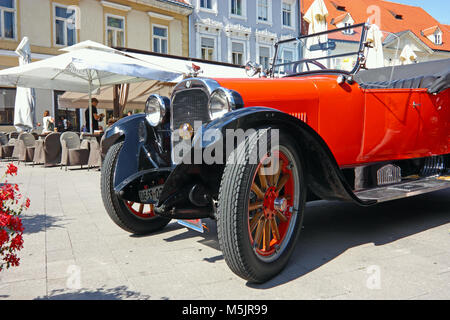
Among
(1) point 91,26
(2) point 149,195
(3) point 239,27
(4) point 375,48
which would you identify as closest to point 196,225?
(2) point 149,195

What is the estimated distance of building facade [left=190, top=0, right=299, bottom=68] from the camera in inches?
741

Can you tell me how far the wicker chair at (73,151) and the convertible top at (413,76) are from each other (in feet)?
19.9

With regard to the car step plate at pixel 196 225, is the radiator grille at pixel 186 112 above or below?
above

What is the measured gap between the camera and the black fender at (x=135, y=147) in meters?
3.10

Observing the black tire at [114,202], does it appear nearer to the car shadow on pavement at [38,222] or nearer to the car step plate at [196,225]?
the car step plate at [196,225]

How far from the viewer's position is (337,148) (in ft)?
10.5

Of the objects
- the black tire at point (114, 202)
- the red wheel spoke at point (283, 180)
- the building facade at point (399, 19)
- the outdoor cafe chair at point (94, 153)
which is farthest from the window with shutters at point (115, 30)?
the red wheel spoke at point (283, 180)

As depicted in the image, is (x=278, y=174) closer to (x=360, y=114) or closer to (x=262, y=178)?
(x=262, y=178)

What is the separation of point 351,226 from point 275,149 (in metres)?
1.76

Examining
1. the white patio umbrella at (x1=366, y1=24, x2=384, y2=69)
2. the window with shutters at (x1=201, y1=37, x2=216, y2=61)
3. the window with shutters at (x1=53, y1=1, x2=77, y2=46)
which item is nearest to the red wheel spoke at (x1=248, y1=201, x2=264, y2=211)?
the white patio umbrella at (x1=366, y1=24, x2=384, y2=69)

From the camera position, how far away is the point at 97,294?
218cm

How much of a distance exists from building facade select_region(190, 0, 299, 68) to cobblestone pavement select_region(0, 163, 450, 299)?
52.8ft
